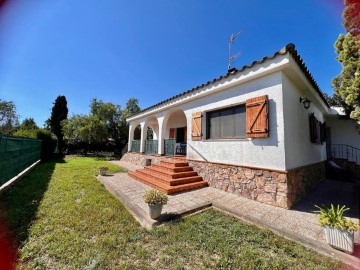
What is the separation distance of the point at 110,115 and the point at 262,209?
80.6 feet

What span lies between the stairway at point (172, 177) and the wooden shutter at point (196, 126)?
149 cm

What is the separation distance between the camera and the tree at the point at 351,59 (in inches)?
196

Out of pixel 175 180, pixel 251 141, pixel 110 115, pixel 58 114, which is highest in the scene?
pixel 58 114

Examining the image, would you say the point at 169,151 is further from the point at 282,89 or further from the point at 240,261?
the point at 240,261

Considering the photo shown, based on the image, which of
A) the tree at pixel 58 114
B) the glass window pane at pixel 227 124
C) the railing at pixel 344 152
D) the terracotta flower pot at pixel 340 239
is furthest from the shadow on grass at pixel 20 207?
the tree at pixel 58 114

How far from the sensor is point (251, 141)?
5.65 meters

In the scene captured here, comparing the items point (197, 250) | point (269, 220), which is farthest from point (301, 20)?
point (197, 250)

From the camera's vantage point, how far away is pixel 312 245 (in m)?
2.92

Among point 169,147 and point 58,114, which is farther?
point 58,114

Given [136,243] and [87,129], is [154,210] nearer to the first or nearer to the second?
[136,243]

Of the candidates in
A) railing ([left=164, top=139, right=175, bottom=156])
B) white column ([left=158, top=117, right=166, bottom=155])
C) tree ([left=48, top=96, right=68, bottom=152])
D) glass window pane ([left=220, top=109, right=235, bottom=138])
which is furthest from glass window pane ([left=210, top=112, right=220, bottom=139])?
tree ([left=48, top=96, right=68, bottom=152])

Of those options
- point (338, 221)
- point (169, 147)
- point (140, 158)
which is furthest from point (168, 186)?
point (140, 158)

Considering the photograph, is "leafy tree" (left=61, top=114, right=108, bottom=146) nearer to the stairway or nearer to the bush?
the bush

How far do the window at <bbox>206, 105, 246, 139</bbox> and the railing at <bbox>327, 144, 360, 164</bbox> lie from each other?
10184 mm
